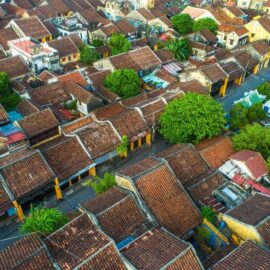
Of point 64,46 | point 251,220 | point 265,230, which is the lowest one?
point 265,230

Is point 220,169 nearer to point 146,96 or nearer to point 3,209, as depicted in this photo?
point 146,96

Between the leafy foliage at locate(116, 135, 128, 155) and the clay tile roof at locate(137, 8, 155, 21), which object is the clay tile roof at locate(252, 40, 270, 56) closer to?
the clay tile roof at locate(137, 8, 155, 21)

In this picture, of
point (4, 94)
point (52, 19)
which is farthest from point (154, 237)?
point (52, 19)

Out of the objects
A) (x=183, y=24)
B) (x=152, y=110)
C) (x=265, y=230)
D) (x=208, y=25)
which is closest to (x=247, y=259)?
(x=265, y=230)

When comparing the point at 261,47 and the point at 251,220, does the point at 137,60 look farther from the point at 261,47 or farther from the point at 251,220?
the point at 251,220

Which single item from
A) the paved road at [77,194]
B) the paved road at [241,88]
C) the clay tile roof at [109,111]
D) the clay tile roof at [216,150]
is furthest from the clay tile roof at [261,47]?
the clay tile roof at [109,111]

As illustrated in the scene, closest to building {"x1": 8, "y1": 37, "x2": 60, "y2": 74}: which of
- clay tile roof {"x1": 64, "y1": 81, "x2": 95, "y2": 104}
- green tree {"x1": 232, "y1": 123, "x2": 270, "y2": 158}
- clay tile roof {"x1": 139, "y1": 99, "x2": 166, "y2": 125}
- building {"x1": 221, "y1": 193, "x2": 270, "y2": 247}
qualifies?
clay tile roof {"x1": 64, "y1": 81, "x2": 95, "y2": 104}

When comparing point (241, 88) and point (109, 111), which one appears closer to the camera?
point (109, 111)

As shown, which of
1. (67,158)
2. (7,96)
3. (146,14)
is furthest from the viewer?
(146,14)
